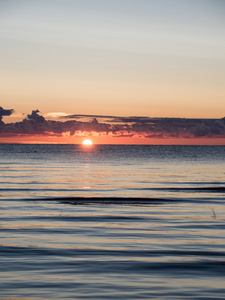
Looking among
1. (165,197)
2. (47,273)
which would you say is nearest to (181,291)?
(47,273)

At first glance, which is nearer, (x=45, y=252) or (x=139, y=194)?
(x=45, y=252)

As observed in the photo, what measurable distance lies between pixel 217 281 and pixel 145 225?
10.3 metres

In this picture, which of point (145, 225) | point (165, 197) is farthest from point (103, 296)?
point (165, 197)

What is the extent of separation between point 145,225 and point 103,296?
11.8 m

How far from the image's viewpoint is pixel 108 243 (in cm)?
2025

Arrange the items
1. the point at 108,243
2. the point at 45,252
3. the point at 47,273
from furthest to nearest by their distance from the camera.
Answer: the point at 108,243, the point at 45,252, the point at 47,273

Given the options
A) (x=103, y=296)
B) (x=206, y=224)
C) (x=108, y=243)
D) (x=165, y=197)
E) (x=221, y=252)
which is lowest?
(x=103, y=296)

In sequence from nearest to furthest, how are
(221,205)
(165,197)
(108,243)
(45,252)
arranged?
(45,252)
(108,243)
(221,205)
(165,197)

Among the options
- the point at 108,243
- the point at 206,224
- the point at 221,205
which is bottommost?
the point at 108,243

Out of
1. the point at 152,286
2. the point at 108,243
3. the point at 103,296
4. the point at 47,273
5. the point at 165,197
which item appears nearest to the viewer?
the point at 103,296

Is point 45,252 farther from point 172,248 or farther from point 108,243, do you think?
point 172,248

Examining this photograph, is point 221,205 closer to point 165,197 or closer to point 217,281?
point 165,197

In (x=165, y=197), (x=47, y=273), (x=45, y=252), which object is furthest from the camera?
(x=165, y=197)

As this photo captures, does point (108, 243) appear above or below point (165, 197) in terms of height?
below
